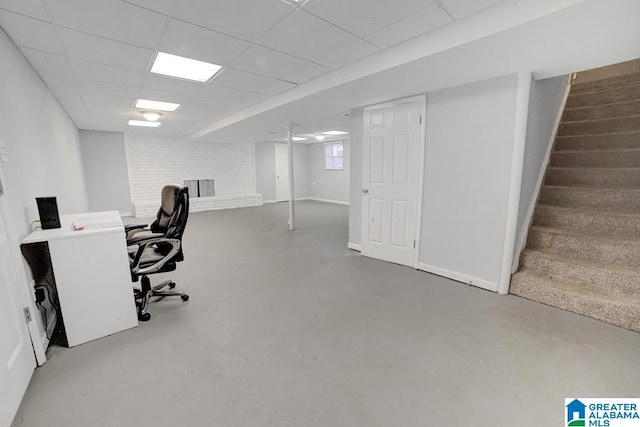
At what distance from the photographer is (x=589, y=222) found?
280cm

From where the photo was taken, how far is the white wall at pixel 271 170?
31.6ft

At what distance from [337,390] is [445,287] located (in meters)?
1.85

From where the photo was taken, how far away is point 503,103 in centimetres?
257

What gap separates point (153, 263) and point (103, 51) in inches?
74.9

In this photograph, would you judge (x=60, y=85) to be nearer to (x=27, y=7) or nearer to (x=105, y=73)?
(x=105, y=73)

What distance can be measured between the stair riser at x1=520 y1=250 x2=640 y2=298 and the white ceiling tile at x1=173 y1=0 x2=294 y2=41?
125 inches

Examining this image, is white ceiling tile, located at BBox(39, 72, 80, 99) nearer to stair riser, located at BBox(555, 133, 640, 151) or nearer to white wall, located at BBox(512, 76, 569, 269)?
white wall, located at BBox(512, 76, 569, 269)

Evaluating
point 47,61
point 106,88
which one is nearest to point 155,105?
point 106,88

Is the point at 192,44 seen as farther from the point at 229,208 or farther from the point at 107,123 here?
the point at 229,208

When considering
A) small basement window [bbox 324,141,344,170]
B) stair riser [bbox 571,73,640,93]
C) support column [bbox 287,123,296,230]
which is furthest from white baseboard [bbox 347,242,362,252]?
small basement window [bbox 324,141,344,170]

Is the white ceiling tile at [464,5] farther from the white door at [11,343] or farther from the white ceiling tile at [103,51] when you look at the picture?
the white door at [11,343]

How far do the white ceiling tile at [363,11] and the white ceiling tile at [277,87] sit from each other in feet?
4.70

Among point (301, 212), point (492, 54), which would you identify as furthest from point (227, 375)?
point (301, 212)

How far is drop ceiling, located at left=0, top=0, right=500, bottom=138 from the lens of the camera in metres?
1.75
